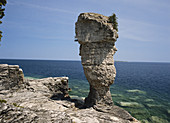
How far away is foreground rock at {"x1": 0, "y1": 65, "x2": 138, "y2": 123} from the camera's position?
598 cm

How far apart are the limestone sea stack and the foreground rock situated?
2434 mm

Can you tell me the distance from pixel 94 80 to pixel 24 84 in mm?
11340

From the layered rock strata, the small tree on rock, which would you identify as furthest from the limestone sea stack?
the layered rock strata

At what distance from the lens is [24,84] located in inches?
768

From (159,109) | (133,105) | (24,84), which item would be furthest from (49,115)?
(159,109)

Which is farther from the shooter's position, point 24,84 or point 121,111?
point 24,84

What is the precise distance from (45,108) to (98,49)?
8.92 meters

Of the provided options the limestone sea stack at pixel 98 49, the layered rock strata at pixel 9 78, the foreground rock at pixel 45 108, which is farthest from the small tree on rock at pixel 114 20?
the layered rock strata at pixel 9 78

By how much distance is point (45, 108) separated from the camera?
44.2 ft

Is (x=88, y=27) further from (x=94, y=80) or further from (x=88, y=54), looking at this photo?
(x=94, y=80)

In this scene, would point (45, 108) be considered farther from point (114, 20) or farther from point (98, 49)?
point (114, 20)

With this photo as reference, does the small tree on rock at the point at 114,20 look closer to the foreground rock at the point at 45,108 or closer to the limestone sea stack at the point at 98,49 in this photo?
the limestone sea stack at the point at 98,49

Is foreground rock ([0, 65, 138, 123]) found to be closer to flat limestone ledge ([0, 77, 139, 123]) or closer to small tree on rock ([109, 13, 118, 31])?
flat limestone ledge ([0, 77, 139, 123])

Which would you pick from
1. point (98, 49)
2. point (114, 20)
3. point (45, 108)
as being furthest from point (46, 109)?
point (114, 20)
